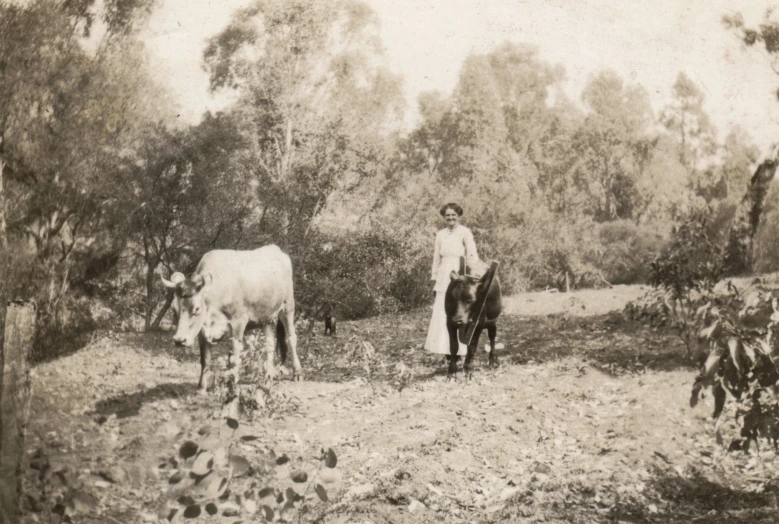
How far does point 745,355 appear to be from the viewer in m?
3.78

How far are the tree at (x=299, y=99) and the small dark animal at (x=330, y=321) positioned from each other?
686mm

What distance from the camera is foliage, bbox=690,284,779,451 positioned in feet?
12.3

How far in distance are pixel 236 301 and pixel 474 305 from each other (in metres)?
2.14

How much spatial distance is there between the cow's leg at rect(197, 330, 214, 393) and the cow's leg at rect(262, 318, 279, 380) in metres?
0.35

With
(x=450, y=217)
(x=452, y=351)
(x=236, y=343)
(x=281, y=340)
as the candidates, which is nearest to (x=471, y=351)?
(x=452, y=351)

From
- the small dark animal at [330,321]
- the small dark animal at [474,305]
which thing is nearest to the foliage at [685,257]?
the small dark animal at [474,305]

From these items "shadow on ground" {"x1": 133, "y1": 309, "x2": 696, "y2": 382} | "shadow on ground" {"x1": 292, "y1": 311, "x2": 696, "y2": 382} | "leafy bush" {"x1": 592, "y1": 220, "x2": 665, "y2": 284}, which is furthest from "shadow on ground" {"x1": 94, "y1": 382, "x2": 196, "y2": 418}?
"leafy bush" {"x1": 592, "y1": 220, "x2": 665, "y2": 284}

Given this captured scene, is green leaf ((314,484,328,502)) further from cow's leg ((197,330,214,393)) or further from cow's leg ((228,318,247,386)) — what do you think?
cow's leg ((197,330,214,393))

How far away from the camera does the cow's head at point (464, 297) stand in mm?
5375

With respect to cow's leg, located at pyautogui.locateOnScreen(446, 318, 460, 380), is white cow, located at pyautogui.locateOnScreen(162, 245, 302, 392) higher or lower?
higher

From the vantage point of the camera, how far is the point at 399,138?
14.7 feet

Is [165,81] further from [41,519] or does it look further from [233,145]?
[41,519]

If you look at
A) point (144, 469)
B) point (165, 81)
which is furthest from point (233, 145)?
point (144, 469)

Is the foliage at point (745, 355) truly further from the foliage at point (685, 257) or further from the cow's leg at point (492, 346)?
the cow's leg at point (492, 346)
